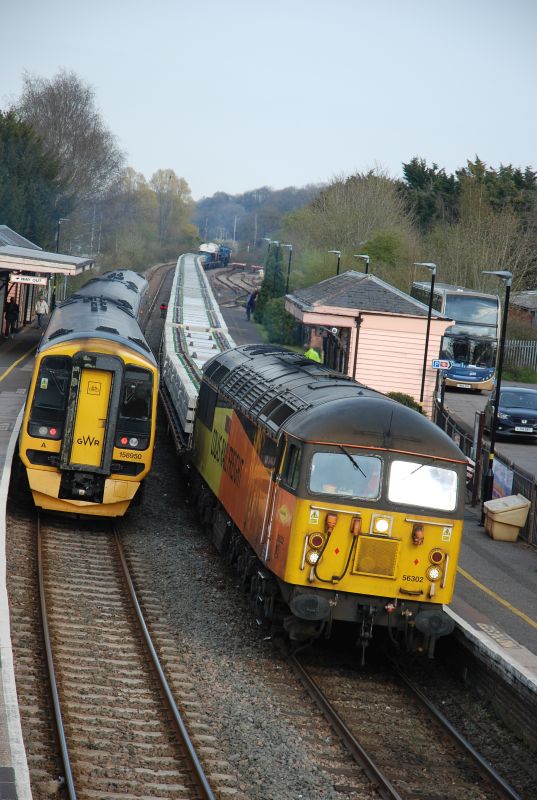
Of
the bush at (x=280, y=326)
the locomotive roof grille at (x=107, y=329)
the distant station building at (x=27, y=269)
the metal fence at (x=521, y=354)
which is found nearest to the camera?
the locomotive roof grille at (x=107, y=329)

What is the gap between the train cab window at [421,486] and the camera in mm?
11836

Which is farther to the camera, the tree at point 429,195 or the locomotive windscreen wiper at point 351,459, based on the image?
the tree at point 429,195

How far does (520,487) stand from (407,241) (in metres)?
35.5

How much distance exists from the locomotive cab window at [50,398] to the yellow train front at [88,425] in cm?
1

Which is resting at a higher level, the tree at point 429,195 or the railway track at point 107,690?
the tree at point 429,195

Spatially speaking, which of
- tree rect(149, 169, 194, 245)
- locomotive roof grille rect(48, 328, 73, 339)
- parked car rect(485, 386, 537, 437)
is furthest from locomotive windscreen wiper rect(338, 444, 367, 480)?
tree rect(149, 169, 194, 245)

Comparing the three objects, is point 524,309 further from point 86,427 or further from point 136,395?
point 86,427

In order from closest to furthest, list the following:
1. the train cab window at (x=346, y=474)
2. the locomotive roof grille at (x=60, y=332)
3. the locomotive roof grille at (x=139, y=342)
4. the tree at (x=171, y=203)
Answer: the train cab window at (x=346, y=474), the locomotive roof grille at (x=60, y=332), the locomotive roof grille at (x=139, y=342), the tree at (x=171, y=203)

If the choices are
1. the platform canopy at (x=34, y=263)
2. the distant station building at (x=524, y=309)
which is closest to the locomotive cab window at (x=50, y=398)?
the platform canopy at (x=34, y=263)

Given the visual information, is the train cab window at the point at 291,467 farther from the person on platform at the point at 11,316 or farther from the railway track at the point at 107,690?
the person on platform at the point at 11,316

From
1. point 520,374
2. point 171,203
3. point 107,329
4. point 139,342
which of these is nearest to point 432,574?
point 107,329

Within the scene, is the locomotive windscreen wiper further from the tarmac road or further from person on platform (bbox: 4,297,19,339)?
person on platform (bbox: 4,297,19,339)

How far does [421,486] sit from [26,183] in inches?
2133

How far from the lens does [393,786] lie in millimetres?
9180
